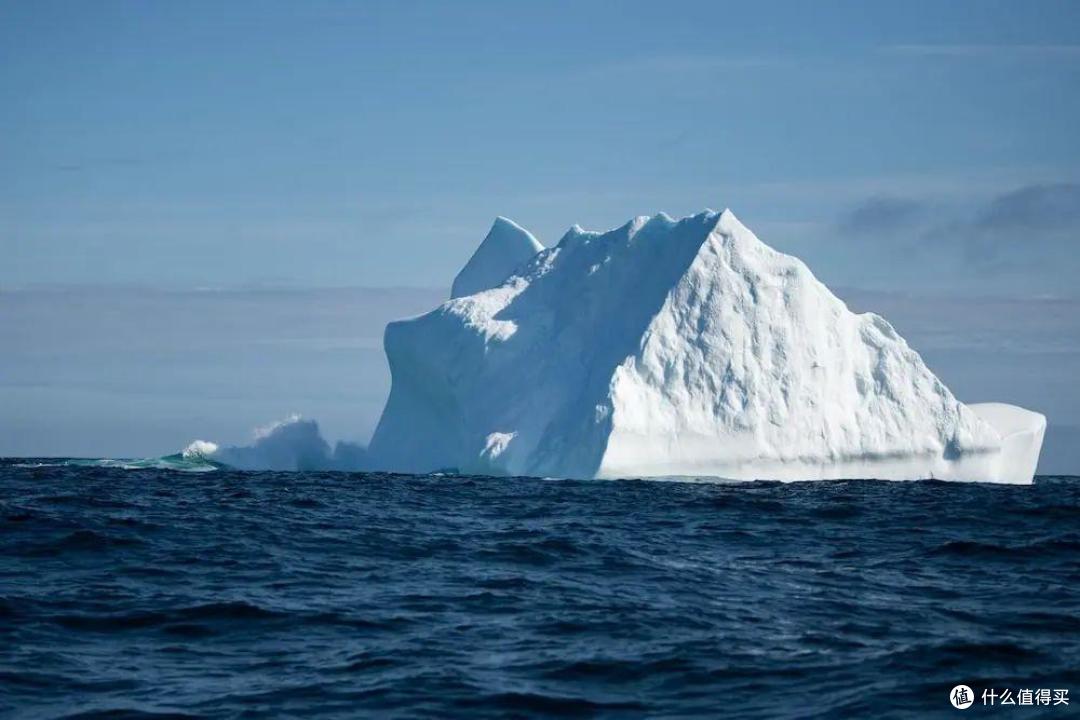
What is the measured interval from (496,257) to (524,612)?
2583 centimetres

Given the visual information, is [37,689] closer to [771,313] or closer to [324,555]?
[324,555]

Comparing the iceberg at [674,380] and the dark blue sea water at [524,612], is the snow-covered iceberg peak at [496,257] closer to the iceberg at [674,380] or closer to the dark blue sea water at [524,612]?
the iceberg at [674,380]

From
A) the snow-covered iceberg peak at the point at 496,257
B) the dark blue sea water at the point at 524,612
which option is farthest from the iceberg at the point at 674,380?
the dark blue sea water at the point at 524,612

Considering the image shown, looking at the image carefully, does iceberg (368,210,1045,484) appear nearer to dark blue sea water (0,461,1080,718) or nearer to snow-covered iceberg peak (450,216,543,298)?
snow-covered iceberg peak (450,216,543,298)

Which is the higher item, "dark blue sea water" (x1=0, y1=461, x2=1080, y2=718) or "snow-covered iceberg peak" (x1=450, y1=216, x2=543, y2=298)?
"snow-covered iceberg peak" (x1=450, y1=216, x2=543, y2=298)

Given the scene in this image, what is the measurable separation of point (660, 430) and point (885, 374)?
6.29 meters

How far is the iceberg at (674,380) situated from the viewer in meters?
27.3

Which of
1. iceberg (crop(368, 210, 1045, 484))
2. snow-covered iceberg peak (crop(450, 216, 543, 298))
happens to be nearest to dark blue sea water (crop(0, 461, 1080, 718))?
iceberg (crop(368, 210, 1045, 484))

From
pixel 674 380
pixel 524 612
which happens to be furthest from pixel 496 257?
pixel 524 612

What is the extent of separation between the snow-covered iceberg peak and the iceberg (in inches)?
78.6

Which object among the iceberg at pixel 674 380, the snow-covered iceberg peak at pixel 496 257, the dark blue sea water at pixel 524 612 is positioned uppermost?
the snow-covered iceberg peak at pixel 496 257

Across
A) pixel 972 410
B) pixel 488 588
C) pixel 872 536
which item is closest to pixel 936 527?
pixel 872 536

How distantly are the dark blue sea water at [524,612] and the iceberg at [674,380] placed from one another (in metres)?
9.66

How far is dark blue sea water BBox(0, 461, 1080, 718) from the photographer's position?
23.6 ft
